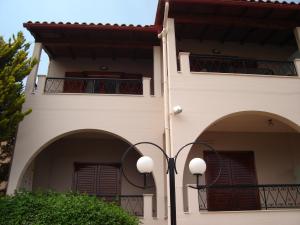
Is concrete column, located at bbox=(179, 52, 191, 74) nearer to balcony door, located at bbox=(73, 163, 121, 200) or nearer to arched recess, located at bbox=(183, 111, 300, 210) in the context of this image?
arched recess, located at bbox=(183, 111, 300, 210)

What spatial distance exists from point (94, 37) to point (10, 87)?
396cm

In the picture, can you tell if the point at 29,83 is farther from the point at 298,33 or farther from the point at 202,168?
the point at 298,33

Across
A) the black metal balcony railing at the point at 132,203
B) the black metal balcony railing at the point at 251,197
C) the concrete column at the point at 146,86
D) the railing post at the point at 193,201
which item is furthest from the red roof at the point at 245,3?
the black metal balcony railing at the point at 132,203

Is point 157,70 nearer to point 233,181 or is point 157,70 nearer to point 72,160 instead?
point 72,160

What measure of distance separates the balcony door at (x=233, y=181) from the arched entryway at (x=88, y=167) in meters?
2.02

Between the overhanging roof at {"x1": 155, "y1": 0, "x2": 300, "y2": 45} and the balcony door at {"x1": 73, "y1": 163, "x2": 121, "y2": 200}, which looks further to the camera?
the balcony door at {"x1": 73, "y1": 163, "x2": 121, "y2": 200}

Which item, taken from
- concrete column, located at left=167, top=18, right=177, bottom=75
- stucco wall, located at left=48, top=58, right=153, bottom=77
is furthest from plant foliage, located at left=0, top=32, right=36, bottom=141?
concrete column, located at left=167, top=18, right=177, bottom=75

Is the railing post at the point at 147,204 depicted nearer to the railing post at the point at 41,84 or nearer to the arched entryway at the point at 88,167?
the arched entryway at the point at 88,167

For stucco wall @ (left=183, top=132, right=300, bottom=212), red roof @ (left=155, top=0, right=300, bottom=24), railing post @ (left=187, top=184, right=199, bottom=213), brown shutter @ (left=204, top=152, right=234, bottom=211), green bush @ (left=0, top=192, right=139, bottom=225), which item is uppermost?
red roof @ (left=155, top=0, right=300, bottom=24)

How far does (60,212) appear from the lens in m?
6.88

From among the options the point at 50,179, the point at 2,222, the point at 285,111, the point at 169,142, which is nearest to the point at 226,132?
the point at 285,111

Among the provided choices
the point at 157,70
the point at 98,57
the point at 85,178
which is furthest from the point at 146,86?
the point at 85,178

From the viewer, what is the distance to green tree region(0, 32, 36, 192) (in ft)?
→ 27.5

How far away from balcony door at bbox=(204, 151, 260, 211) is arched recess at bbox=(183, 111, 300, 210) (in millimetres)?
174
